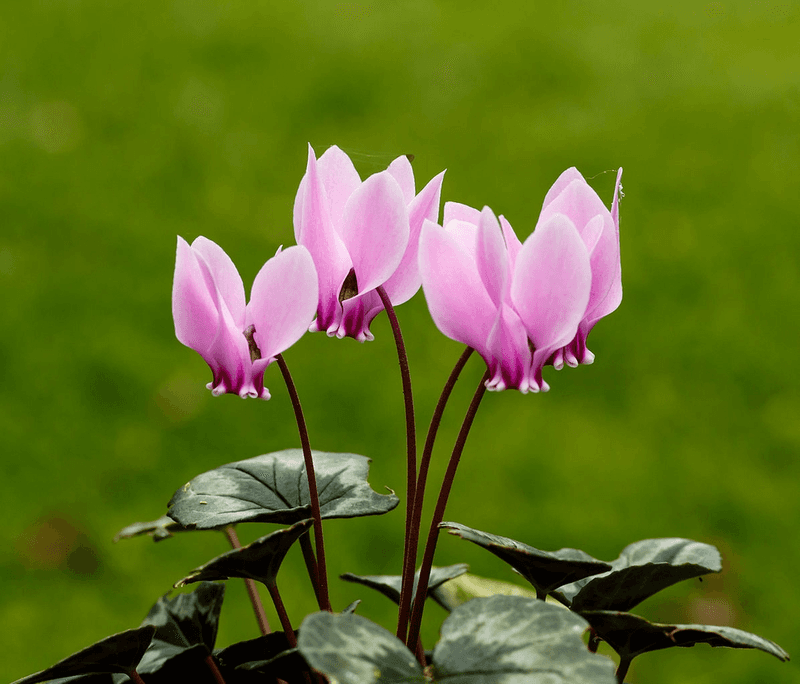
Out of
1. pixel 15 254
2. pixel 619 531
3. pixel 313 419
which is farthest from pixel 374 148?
pixel 619 531

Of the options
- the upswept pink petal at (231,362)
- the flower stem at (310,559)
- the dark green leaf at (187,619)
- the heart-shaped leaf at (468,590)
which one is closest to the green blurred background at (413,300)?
the heart-shaped leaf at (468,590)

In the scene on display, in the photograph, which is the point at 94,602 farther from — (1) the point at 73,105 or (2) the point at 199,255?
(1) the point at 73,105

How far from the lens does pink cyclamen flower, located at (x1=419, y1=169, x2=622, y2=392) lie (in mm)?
488

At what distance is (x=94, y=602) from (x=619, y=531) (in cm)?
94

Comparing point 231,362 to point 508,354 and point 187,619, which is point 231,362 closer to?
point 508,354

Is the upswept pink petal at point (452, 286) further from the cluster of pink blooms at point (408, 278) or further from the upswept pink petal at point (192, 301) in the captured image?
the upswept pink petal at point (192, 301)

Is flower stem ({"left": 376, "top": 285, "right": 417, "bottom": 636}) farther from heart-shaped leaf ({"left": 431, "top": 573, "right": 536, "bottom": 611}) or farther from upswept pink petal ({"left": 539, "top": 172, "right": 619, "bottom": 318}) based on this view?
heart-shaped leaf ({"left": 431, "top": 573, "right": 536, "bottom": 611})

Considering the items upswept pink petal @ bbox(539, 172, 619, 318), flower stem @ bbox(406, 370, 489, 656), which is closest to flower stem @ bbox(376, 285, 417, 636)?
flower stem @ bbox(406, 370, 489, 656)

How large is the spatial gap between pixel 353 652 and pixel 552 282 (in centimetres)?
22

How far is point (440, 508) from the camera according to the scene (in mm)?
549

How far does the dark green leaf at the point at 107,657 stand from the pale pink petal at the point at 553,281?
0.30 metres

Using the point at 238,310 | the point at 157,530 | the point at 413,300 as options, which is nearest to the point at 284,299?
the point at 238,310

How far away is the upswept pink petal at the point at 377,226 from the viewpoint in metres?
0.54

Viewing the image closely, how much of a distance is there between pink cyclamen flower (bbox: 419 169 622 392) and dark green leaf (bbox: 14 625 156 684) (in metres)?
0.26
